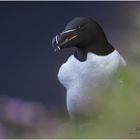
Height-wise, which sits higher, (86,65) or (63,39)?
(63,39)

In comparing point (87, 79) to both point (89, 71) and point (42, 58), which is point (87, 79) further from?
point (42, 58)

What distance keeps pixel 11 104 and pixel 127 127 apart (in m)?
0.55

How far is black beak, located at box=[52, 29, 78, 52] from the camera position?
1695mm

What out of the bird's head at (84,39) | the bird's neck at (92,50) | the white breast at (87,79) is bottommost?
the white breast at (87,79)

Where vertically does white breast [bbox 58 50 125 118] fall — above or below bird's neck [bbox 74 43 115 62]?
below

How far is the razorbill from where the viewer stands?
1.69 metres

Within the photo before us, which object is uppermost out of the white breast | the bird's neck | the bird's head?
the bird's head

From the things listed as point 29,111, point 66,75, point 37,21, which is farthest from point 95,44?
point 29,111

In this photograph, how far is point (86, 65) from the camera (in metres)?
1.70

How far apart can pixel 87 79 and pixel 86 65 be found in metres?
0.06

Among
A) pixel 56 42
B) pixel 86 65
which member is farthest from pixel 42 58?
pixel 86 65

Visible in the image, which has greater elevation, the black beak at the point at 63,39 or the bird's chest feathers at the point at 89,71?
the black beak at the point at 63,39

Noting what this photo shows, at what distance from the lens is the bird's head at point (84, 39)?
1689mm

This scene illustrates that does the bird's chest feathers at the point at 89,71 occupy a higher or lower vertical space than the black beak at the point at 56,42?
lower
